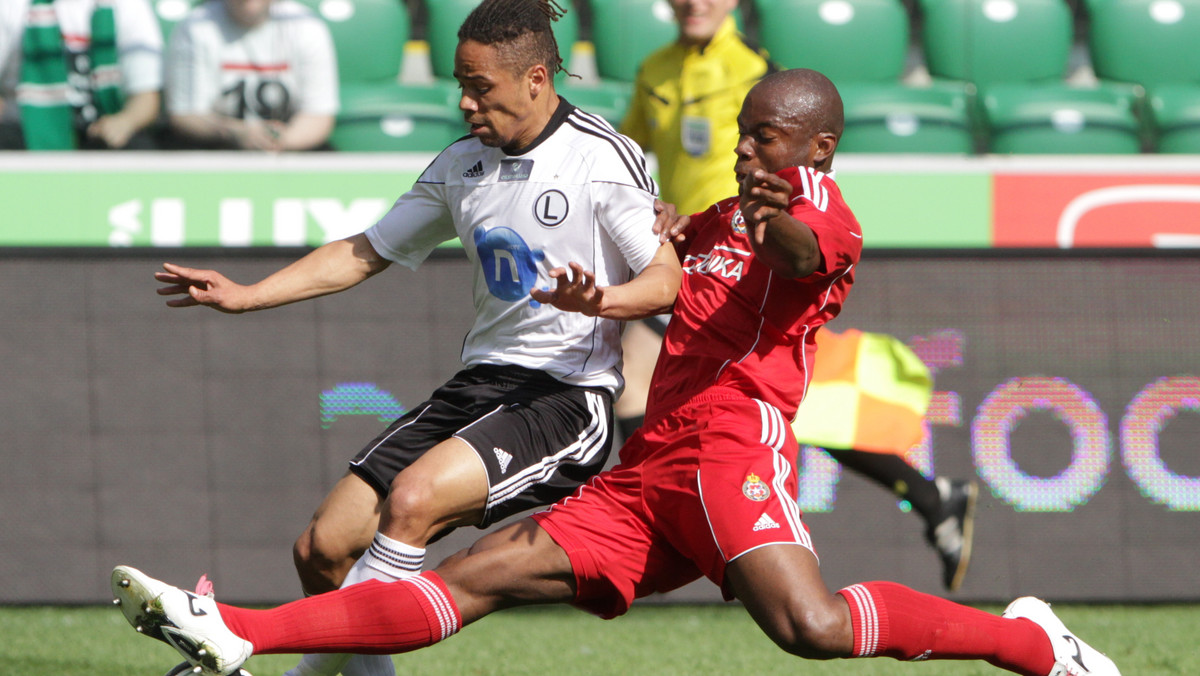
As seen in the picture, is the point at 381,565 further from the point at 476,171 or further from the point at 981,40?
the point at 981,40

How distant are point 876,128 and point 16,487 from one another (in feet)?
13.3

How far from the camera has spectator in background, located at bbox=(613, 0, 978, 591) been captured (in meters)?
4.95

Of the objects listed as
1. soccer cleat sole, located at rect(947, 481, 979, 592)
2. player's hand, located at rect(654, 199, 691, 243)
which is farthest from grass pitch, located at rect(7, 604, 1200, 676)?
player's hand, located at rect(654, 199, 691, 243)

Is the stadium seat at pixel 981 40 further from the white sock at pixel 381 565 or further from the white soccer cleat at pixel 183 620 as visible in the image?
the white soccer cleat at pixel 183 620

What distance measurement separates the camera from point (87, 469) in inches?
206

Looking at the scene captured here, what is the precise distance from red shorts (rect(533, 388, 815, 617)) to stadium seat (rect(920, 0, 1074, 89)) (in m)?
4.01

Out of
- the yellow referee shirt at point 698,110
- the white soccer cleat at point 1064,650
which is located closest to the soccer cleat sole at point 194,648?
the white soccer cleat at point 1064,650

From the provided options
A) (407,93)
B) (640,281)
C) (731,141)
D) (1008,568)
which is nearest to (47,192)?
(407,93)

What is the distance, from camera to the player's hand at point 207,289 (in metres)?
3.29

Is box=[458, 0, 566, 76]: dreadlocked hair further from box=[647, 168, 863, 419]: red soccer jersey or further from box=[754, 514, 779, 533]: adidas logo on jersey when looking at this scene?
box=[754, 514, 779, 533]: adidas logo on jersey

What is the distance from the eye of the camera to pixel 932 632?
2932 millimetres

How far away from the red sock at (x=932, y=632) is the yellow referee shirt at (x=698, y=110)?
241 cm

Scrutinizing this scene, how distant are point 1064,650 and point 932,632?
39 cm

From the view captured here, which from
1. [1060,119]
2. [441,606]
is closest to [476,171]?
[441,606]
